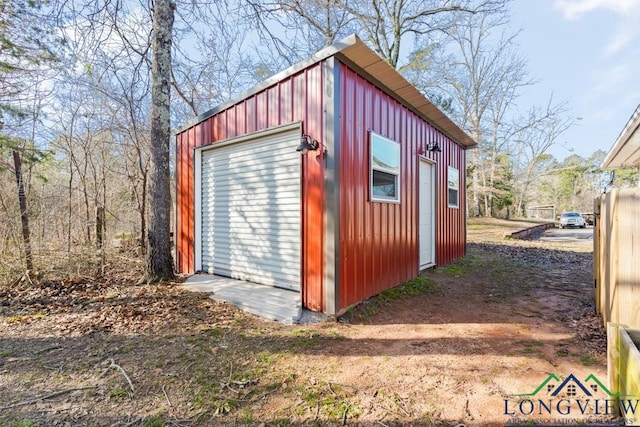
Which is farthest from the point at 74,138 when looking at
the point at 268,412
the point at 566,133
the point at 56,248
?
the point at 566,133

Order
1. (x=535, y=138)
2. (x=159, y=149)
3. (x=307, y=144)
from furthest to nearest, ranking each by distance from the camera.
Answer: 1. (x=535, y=138)
2. (x=159, y=149)
3. (x=307, y=144)

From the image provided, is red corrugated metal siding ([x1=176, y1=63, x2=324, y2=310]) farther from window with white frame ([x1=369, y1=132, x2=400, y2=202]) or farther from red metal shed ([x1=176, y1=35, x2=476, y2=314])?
window with white frame ([x1=369, y1=132, x2=400, y2=202])

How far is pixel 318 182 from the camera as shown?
3543mm

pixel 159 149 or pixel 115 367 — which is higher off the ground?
pixel 159 149

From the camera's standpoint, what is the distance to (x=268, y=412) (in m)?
1.87

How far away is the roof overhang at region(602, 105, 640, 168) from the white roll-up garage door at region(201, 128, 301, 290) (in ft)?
17.5

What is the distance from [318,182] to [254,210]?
1.42 metres

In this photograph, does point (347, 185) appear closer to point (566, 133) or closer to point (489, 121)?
point (489, 121)

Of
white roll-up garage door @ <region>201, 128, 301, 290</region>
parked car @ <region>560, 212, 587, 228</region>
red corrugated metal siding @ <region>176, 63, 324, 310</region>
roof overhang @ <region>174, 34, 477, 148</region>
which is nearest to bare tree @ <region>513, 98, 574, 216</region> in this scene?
parked car @ <region>560, 212, 587, 228</region>

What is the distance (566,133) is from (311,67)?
27.5 metres

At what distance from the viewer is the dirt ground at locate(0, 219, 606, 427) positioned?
1.88 meters

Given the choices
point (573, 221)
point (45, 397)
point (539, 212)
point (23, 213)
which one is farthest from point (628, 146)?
point (539, 212)

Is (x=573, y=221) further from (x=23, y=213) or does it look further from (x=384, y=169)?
(x=23, y=213)

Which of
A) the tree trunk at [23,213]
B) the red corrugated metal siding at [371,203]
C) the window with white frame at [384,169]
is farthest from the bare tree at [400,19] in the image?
the tree trunk at [23,213]
